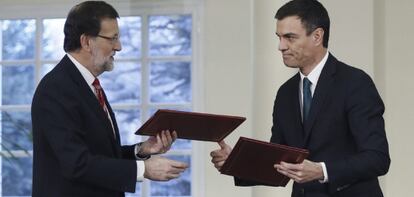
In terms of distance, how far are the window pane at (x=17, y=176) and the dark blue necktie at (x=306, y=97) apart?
321 centimetres

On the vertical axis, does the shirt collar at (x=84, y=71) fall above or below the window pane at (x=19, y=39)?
below

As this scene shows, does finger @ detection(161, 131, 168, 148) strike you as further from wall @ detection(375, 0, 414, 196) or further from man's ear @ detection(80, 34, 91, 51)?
wall @ detection(375, 0, 414, 196)

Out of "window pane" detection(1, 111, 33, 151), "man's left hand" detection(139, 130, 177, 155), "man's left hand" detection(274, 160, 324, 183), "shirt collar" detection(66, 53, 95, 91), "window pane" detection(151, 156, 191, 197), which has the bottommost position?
"window pane" detection(151, 156, 191, 197)

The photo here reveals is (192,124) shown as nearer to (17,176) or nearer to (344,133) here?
(344,133)

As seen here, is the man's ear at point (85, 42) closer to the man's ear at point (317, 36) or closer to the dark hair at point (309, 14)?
the dark hair at point (309, 14)

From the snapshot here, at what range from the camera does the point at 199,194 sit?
5789 mm

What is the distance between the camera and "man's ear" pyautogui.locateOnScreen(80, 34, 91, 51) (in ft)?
11.0

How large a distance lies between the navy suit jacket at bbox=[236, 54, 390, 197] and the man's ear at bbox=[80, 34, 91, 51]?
83 cm

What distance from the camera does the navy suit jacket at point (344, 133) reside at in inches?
122

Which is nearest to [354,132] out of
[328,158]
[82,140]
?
[328,158]

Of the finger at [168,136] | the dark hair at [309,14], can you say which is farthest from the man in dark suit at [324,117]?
the finger at [168,136]

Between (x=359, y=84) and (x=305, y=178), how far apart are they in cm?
42

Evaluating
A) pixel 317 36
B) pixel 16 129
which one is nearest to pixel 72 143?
pixel 317 36

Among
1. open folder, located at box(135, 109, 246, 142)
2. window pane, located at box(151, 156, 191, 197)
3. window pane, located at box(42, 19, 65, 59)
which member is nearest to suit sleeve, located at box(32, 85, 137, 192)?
open folder, located at box(135, 109, 246, 142)
